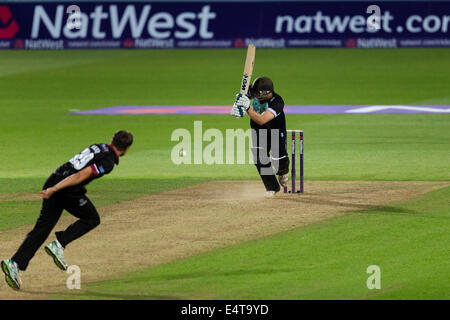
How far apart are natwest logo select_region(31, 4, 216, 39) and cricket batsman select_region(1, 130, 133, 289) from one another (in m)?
31.3

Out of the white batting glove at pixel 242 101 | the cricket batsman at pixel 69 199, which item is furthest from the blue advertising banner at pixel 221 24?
the cricket batsman at pixel 69 199

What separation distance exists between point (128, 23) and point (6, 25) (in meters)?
5.18

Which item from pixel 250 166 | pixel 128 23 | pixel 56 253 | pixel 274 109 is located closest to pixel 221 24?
pixel 128 23

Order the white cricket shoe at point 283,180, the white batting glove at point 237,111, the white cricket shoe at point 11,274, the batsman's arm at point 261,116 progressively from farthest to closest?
1. the white cricket shoe at point 283,180
2. the batsman's arm at point 261,116
3. the white batting glove at point 237,111
4. the white cricket shoe at point 11,274

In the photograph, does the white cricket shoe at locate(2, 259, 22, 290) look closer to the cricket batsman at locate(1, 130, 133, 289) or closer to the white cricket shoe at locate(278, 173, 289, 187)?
the cricket batsman at locate(1, 130, 133, 289)

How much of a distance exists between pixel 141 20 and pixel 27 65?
5129 millimetres

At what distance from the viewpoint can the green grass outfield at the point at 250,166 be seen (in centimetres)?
1122

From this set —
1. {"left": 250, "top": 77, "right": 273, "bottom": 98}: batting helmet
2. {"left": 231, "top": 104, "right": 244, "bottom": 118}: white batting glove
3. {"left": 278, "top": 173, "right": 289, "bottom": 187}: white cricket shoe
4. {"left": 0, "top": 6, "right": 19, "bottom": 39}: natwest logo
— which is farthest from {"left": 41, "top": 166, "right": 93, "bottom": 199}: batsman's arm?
{"left": 0, "top": 6, "right": 19, "bottom": 39}: natwest logo

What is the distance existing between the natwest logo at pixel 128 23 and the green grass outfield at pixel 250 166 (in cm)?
81

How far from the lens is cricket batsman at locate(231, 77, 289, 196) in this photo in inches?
622

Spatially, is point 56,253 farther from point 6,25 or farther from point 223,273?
point 6,25

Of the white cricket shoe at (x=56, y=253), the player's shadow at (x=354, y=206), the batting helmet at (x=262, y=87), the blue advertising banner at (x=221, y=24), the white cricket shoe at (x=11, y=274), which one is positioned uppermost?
the blue advertising banner at (x=221, y=24)

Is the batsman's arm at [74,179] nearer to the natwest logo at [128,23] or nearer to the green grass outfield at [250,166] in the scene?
the green grass outfield at [250,166]
